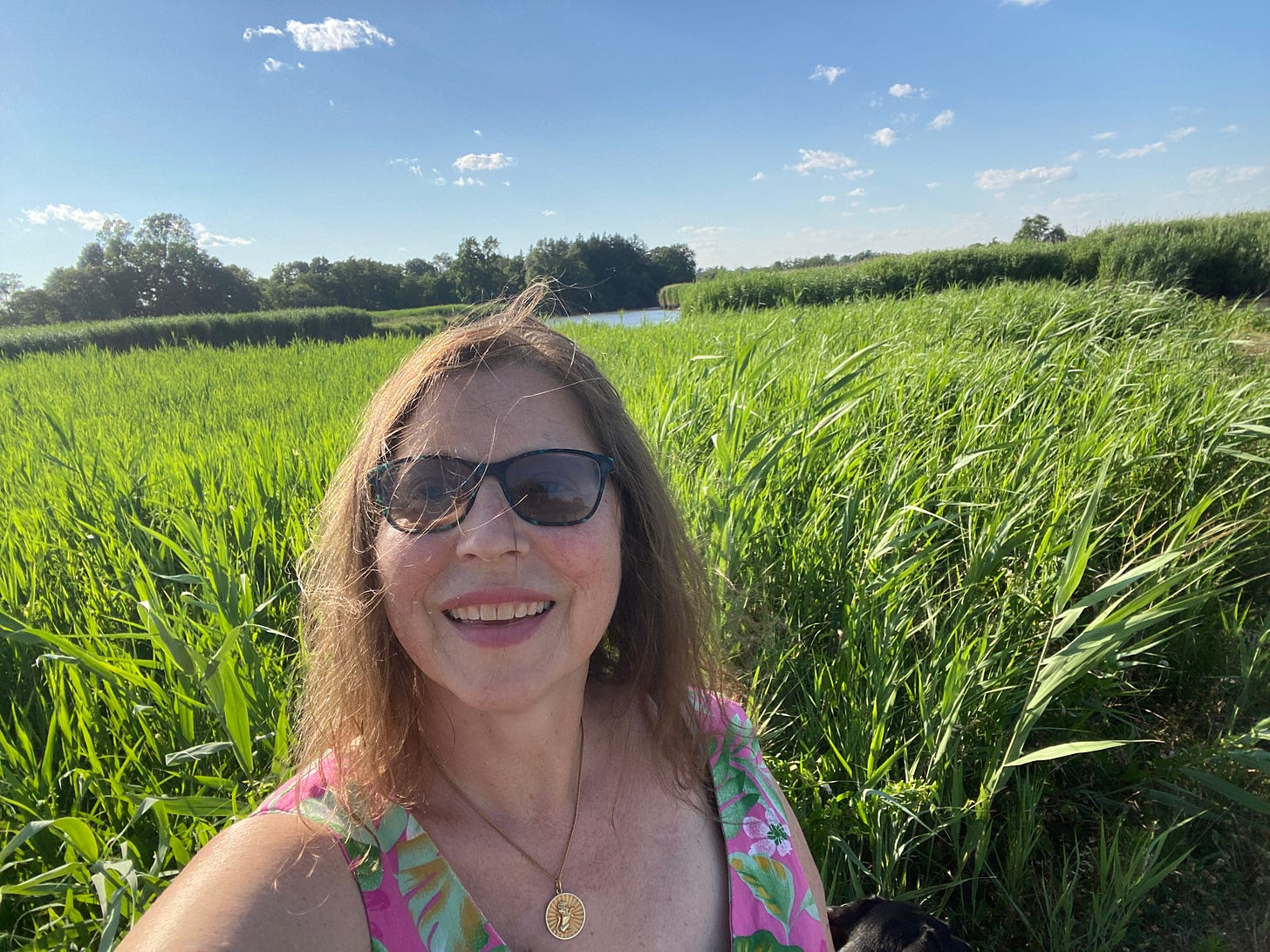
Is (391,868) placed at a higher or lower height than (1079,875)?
higher

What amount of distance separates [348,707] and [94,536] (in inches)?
90.3

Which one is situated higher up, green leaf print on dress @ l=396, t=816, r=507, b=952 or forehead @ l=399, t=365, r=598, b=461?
forehead @ l=399, t=365, r=598, b=461

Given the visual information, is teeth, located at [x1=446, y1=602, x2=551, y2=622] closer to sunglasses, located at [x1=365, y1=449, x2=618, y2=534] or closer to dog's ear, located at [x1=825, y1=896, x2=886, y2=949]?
sunglasses, located at [x1=365, y1=449, x2=618, y2=534]

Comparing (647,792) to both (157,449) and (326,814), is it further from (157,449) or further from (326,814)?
(157,449)

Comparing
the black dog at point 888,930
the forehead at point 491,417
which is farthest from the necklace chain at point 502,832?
the black dog at point 888,930

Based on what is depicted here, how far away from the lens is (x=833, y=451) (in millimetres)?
2943

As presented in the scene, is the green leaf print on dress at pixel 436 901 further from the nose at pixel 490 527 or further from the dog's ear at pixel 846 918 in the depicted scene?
the dog's ear at pixel 846 918

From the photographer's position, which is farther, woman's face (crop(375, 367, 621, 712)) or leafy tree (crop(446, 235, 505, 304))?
leafy tree (crop(446, 235, 505, 304))

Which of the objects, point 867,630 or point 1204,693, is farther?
point 1204,693

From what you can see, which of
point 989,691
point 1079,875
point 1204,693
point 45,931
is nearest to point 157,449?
point 45,931

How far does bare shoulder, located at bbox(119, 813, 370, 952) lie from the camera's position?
67 centimetres

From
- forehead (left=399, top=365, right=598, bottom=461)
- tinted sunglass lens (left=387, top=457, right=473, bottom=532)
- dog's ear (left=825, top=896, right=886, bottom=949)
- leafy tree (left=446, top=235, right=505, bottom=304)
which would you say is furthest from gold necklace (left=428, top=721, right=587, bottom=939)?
leafy tree (left=446, top=235, right=505, bottom=304)

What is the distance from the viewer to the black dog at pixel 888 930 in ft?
3.60

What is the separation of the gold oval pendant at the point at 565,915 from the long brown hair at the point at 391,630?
0.75 feet
